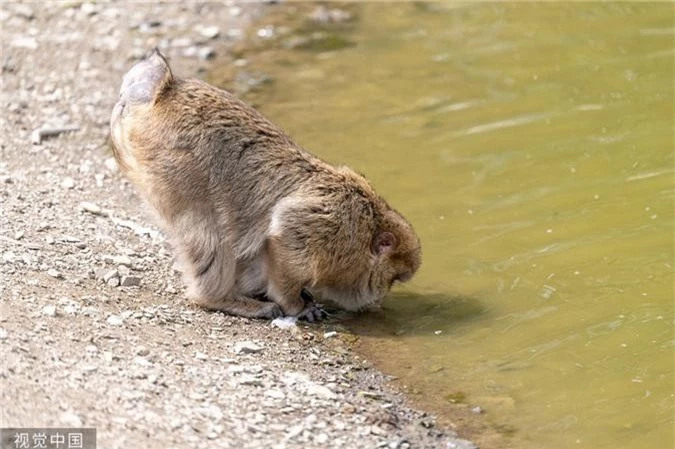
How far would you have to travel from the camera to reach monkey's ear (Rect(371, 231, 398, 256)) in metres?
9.36

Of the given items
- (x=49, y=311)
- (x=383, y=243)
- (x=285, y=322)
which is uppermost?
(x=49, y=311)

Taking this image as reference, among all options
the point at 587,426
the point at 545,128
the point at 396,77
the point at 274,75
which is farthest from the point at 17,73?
the point at 587,426

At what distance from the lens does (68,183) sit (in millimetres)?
11117

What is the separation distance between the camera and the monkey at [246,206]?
28.8 ft

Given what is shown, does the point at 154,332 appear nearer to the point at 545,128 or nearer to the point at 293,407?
the point at 293,407

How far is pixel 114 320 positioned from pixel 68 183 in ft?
10.4

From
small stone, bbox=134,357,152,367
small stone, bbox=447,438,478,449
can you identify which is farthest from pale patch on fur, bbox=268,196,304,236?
small stone, bbox=447,438,478,449

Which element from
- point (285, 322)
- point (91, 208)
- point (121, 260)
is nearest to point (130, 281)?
point (121, 260)

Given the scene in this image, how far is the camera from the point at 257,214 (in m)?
9.04

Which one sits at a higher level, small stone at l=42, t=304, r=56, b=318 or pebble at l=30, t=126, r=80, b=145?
small stone at l=42, t=304, r=56, b=318

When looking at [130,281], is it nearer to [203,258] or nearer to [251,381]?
[203,258]

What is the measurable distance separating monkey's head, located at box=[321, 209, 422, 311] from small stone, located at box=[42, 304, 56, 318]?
2138mm

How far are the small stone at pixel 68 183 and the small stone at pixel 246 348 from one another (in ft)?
10.2

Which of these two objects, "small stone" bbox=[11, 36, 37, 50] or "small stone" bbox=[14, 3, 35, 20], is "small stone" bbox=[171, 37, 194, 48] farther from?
"small stone" bbox=[14, 3, 35, 20]
